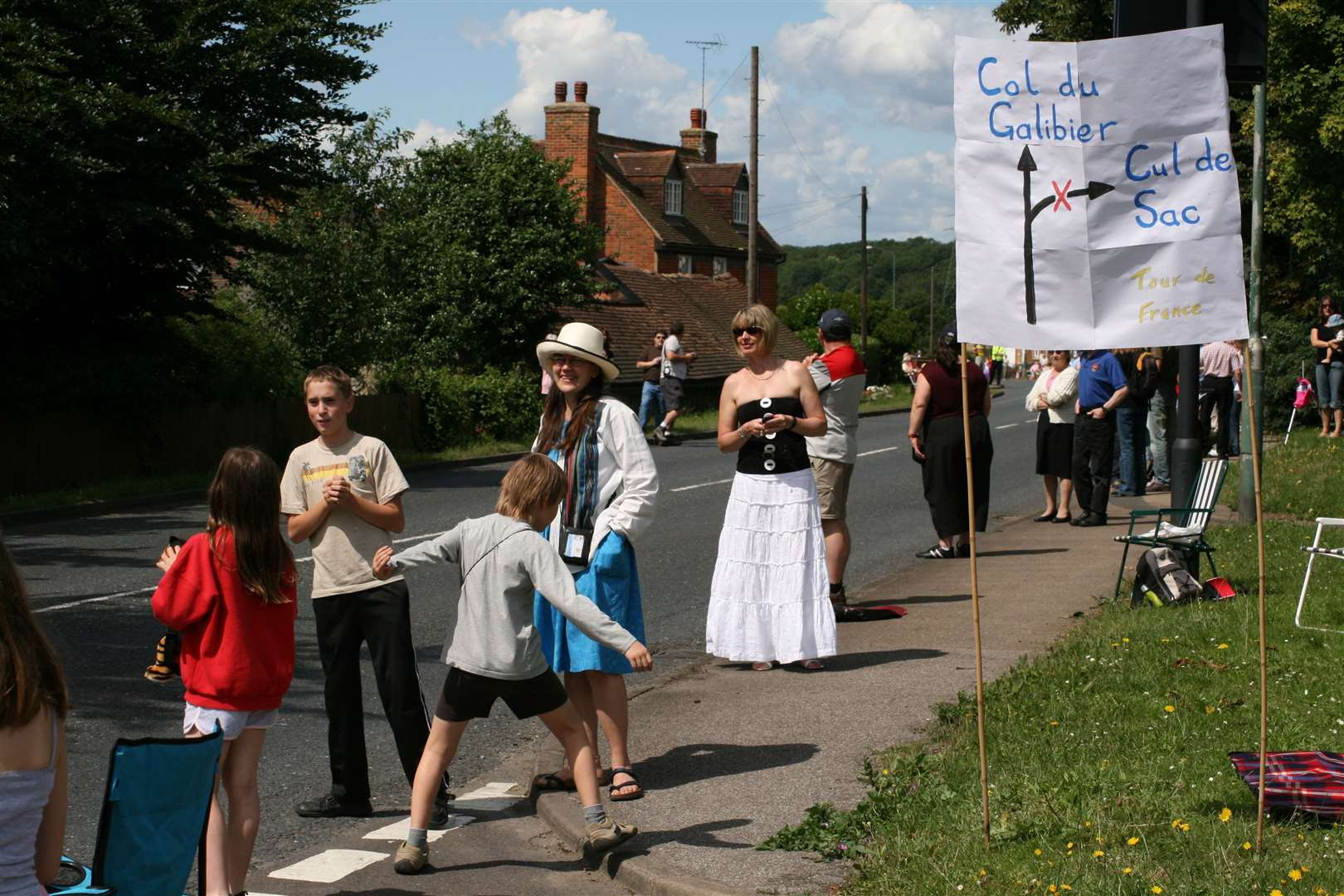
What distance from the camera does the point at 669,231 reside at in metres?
63.4

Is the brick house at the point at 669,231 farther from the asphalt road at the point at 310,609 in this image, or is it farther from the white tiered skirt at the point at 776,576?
the white tiered skirt at the point at 776,576

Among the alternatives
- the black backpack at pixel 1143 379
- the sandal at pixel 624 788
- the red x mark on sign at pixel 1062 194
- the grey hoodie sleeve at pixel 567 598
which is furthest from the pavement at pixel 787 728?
the black backpack at pixel 1143 379

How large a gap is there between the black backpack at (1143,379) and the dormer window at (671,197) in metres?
49.5

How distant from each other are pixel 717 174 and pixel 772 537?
63.7 metres

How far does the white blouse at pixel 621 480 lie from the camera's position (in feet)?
20.1

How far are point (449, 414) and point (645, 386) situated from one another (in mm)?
3475

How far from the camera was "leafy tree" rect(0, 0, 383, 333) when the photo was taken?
1738 cm

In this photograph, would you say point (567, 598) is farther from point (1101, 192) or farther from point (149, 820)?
point (1101, 192)

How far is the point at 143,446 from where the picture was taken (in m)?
21.1

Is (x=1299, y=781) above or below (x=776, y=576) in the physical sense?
below

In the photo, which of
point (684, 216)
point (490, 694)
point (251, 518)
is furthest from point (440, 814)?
point (684, 216)

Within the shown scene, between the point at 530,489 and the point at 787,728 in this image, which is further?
the point at 787,728

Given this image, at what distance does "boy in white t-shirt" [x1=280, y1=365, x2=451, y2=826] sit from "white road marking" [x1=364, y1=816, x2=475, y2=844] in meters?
0.06

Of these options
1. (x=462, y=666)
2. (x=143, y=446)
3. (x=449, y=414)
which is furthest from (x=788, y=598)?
(x=449, y=414)
